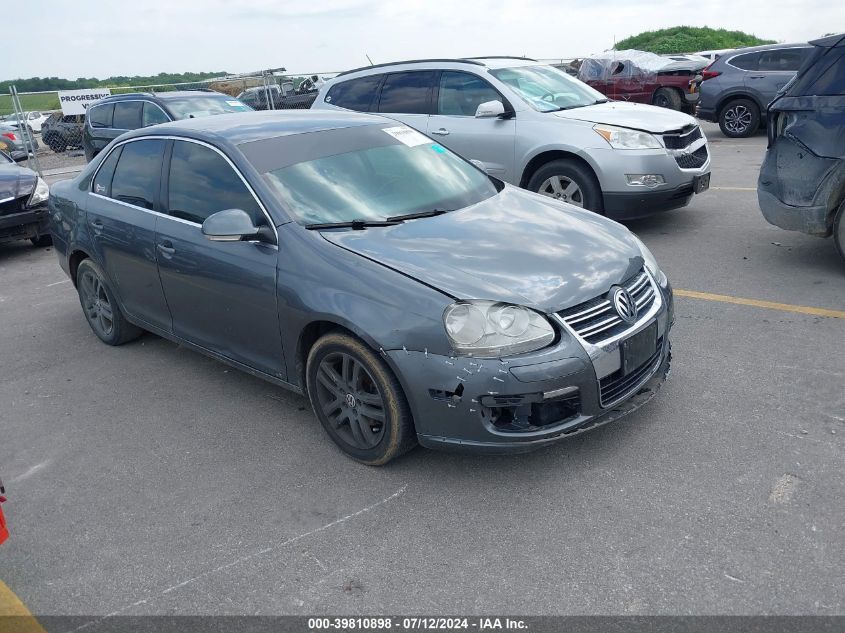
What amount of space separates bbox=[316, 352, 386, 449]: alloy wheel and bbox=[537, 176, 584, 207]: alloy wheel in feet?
14.9

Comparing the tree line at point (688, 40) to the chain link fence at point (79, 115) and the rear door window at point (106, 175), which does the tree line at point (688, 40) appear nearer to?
the chain link fence at point (79, 115)

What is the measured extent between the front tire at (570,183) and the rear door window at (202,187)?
387cm

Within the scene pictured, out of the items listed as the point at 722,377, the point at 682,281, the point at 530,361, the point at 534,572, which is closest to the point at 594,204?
the point at 682,281

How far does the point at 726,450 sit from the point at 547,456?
84cm

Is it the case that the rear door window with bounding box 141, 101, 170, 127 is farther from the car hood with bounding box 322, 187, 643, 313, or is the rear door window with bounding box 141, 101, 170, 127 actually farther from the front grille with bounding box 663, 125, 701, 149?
the car hood with bounding box 322, 187, 643, 313

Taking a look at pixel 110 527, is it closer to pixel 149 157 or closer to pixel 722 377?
pixel 149 157

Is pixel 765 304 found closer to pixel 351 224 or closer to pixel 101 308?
pixel 351 224

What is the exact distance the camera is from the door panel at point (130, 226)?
5020mm

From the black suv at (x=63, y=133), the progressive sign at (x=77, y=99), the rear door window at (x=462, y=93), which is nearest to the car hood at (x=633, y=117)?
the rear door window at (x=462, y=93)

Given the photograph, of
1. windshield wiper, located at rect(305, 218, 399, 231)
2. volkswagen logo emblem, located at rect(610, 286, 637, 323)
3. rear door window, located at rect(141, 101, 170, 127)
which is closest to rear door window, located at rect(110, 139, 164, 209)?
windshield wiper, located at rect(305, 218, 399, 231)

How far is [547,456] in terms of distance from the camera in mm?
3840

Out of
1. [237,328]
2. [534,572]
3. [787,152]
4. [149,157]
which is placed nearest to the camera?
[534,572]

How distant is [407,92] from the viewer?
905cm

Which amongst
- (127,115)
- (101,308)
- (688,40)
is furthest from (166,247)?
(688,40)
